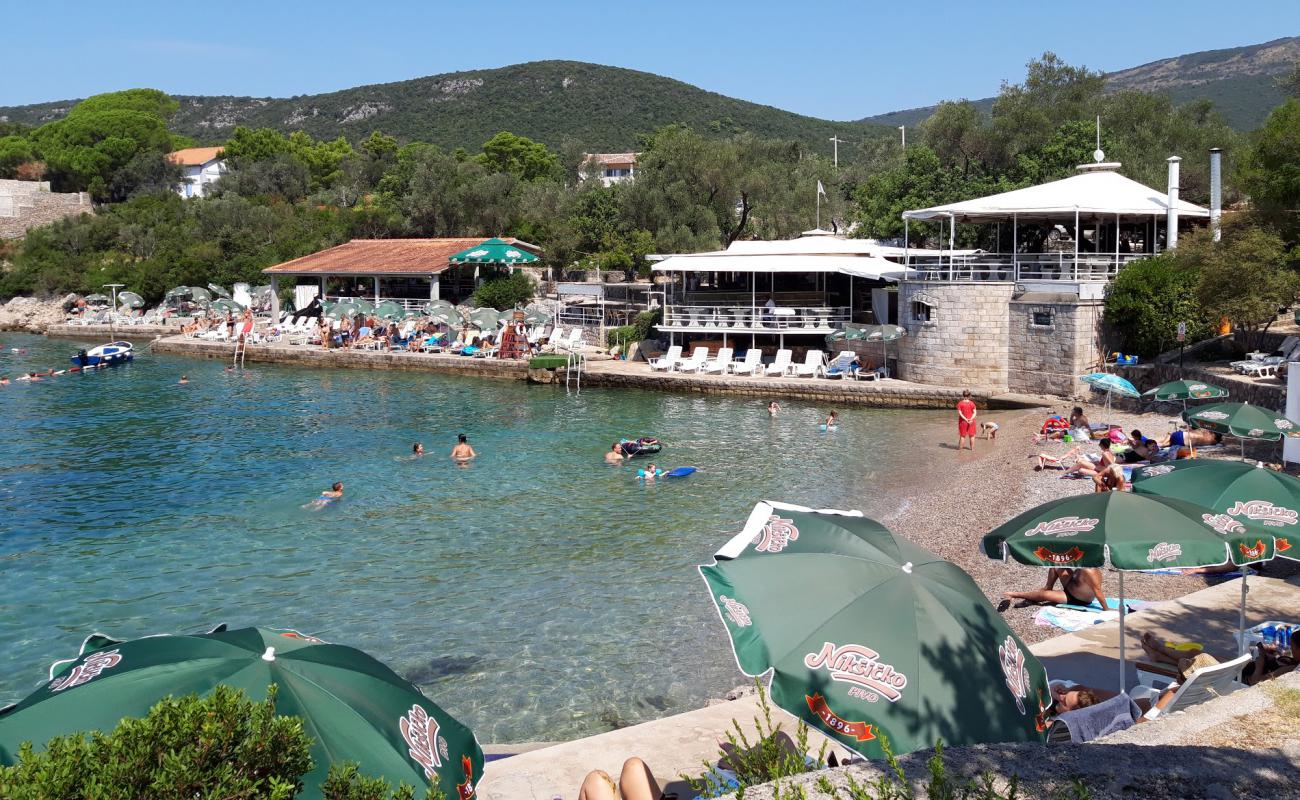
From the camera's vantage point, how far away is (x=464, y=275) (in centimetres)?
4600

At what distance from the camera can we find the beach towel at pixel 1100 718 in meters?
6.45

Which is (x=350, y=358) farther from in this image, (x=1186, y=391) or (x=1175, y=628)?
(x=1175, y=628)

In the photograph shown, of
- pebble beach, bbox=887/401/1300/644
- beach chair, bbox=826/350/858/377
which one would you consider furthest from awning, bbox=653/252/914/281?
pebble beach, bbox=887/401/1300/644

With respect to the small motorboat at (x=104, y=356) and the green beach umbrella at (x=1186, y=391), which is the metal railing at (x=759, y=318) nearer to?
the green beach umbrella at (x=1186, y=391)

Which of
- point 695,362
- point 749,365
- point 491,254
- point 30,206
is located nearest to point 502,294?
point 491,254

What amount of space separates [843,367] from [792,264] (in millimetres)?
3704

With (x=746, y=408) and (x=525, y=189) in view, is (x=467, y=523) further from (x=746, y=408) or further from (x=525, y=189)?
(x=525, y=189)

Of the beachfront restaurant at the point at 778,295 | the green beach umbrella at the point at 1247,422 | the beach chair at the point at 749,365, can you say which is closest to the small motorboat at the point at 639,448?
the green beach umbrella at the point at 1247,422

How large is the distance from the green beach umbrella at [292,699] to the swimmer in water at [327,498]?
1195 cm

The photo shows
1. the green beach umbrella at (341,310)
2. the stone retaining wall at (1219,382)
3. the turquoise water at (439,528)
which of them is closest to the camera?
the turquoise water at (439,528)

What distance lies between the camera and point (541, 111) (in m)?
137

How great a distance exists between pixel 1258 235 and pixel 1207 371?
10.1ft

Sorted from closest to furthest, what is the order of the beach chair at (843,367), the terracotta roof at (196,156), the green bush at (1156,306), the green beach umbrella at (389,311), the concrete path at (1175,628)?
the concrete path at (1175,628) < the green bush at (1156,306) < the beach chair at (843,367) < the green beach umbrella at (389,311) < the terracotta roof at (196,156)

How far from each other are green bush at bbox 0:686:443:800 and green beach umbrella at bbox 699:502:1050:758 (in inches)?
103
